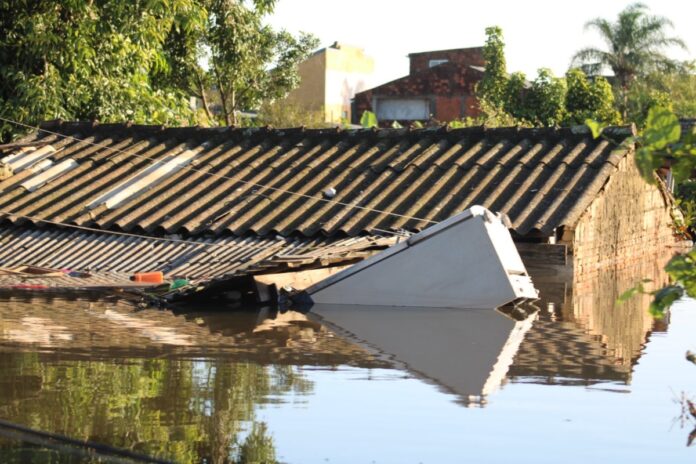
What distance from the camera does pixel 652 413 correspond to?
→ 847cm

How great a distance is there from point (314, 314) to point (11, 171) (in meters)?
7.10

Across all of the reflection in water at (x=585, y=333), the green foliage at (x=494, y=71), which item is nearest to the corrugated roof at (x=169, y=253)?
the reflection in water at (x=585, y=333)

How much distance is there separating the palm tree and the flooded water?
46742mm

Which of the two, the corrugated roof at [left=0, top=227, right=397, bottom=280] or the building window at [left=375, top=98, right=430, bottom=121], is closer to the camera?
the corrugated roof at [left=0, top=227, right=397, bottom=280]

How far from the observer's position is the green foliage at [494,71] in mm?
39500

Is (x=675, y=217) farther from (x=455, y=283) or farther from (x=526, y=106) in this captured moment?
(x=526, y=106)

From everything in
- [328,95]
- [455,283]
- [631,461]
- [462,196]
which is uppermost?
[328,95]

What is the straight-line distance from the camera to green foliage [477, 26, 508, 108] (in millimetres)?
39500

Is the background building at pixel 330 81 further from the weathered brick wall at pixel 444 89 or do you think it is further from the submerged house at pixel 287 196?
the submerged house at pixel 287 196

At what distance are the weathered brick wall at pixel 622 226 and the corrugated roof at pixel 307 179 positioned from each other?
64 centimetres

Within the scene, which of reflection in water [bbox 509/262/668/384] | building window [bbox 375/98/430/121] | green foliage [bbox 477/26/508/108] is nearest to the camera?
reflection in water [bbox 509/262/668/384]

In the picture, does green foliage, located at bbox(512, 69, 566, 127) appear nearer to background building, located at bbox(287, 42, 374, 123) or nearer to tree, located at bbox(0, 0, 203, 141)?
tree, located at bbox(0, 0, 203, 141)

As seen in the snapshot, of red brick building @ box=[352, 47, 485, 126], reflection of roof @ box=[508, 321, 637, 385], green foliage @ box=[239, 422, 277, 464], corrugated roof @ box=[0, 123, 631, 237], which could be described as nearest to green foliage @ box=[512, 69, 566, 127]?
red brick building @ box=[352, 47, 485, 126]

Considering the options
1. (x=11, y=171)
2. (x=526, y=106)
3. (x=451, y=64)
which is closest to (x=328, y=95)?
(x=451, y=64)
